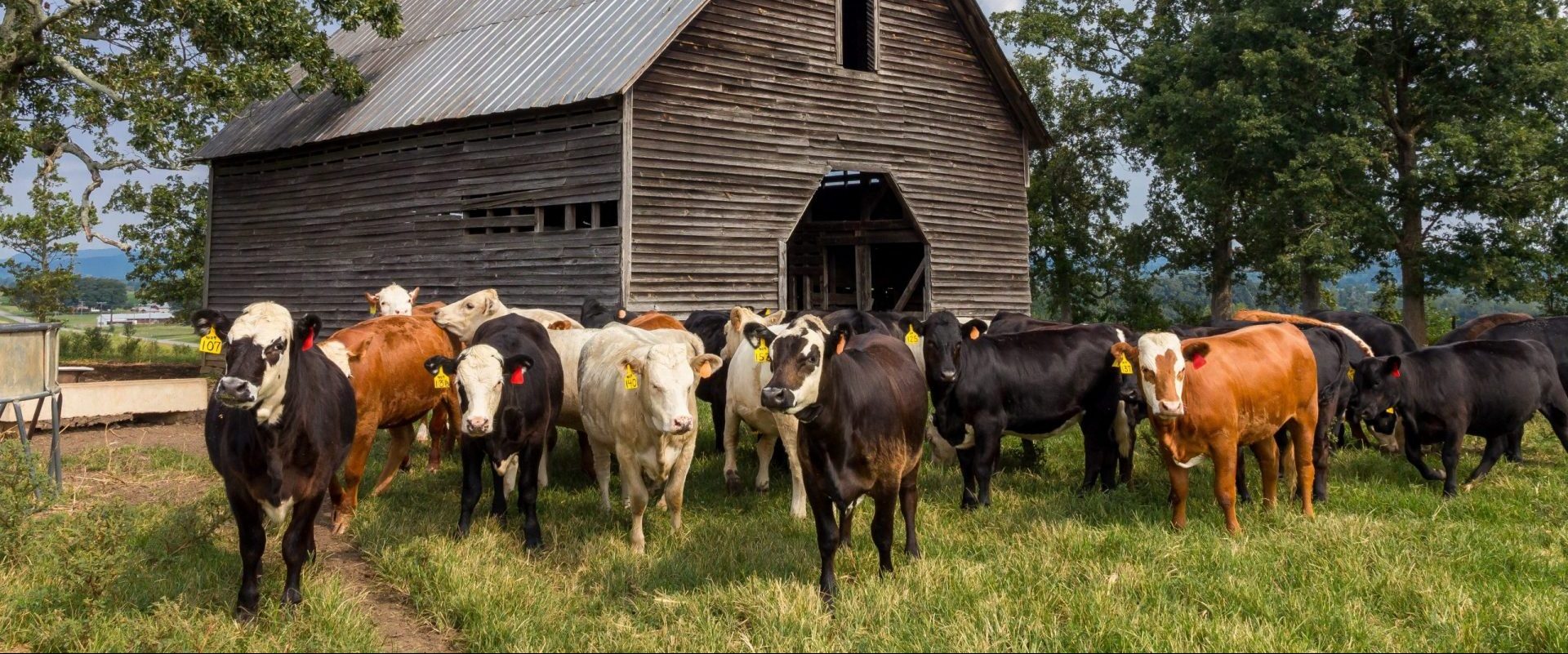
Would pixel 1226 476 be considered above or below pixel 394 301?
below

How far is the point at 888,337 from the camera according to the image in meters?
6.84

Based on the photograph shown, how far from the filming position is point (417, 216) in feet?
58.7

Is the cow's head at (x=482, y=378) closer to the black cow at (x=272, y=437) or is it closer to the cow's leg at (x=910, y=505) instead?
the black cow at (x=272, y=437)

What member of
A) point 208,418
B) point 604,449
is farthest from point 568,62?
point 208,418

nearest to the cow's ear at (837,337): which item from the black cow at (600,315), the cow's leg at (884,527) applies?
the cow's leg at (884,527)

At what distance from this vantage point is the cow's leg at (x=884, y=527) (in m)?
5.70

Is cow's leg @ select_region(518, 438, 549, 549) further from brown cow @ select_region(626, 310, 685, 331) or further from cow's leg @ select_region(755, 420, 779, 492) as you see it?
brown cow @ select_region(626, 310, 685, 331)

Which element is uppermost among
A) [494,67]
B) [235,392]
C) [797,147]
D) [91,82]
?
[494,67]

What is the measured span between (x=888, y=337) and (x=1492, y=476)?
17.3ft

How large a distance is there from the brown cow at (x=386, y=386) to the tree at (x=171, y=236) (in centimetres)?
1803

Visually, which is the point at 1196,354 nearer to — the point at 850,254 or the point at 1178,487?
the point at 1178,487

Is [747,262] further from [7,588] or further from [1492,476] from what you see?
[7,588]

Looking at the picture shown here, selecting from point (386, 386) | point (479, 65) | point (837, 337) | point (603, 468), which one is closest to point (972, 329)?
point (837, 337)

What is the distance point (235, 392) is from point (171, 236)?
2277 centimetres
